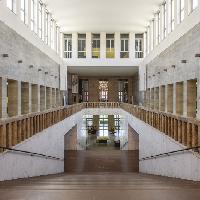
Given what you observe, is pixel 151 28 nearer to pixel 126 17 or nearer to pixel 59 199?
pixel 126 17

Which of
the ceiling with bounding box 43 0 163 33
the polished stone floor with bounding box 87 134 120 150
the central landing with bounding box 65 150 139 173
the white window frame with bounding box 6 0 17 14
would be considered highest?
the ceiling with bounding box 43 0 163 33

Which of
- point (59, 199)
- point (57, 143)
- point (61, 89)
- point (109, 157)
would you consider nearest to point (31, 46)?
point (57, 143)

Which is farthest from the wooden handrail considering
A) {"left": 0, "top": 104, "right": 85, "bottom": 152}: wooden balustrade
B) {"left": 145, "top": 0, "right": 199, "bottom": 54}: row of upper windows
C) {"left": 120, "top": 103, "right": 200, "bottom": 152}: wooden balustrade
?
{"left": 145, "top": 0, "right": 199, "bottom": 54}: row of upper windows

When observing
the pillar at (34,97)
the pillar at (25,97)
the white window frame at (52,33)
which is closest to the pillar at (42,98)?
the pillar at (34,97)

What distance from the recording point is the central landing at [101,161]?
72.5 ft

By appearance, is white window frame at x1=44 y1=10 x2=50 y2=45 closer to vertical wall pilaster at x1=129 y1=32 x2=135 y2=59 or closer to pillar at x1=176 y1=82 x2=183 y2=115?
vertical wall pilaster at x1=129 y1=32 x2=135 y2=59

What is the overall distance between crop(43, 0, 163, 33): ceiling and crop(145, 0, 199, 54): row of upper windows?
0.64 metres

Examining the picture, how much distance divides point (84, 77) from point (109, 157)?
78.7 feet

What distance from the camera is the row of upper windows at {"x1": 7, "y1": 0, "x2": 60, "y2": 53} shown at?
65.1 feet

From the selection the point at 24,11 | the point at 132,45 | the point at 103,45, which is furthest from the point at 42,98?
the point at 132,45

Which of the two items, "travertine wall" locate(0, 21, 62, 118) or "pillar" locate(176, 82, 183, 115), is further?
"pillar" locate(176, 82, 183, 115)

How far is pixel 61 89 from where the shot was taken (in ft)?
109

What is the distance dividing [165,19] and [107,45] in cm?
1217

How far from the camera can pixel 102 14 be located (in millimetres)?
28250
